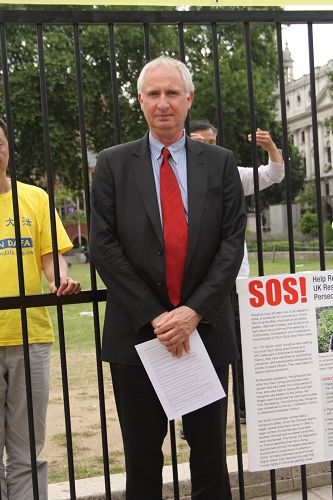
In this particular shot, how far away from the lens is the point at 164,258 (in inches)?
Answer: 103

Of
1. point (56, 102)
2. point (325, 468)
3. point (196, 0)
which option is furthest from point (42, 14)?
point (56, 102)

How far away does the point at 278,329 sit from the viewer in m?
3.06

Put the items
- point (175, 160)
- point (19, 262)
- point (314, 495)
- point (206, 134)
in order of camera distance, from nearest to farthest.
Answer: point (175, 160) < point (19, 262) < point (314, 495) < point (206, 134)

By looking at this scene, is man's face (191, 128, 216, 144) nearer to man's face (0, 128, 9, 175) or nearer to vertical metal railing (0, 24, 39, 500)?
man's face (0, 128, 9, 175)

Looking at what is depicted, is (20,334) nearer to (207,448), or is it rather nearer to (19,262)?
(19,262)

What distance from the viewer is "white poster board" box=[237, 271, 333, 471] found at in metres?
3.04

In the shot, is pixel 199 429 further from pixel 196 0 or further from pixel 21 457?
pixel 196 0

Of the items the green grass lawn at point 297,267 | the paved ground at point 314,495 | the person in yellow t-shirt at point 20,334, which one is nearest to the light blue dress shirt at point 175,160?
the person in yellow t-shirt at point 20,334

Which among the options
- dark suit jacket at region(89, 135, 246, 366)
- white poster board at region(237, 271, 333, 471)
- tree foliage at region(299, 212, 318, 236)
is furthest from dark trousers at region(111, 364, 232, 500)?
tree foliage at region(299, 212, 318, 236)

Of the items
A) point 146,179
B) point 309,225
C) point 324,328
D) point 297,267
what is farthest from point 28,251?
point 309,225

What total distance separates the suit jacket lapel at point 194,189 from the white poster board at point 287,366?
0.52 metres

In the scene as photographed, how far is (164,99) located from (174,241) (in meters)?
0.59

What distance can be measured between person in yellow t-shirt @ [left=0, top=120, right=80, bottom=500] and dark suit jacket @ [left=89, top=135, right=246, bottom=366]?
0.49 m

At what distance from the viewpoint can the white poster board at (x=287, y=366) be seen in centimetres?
304
